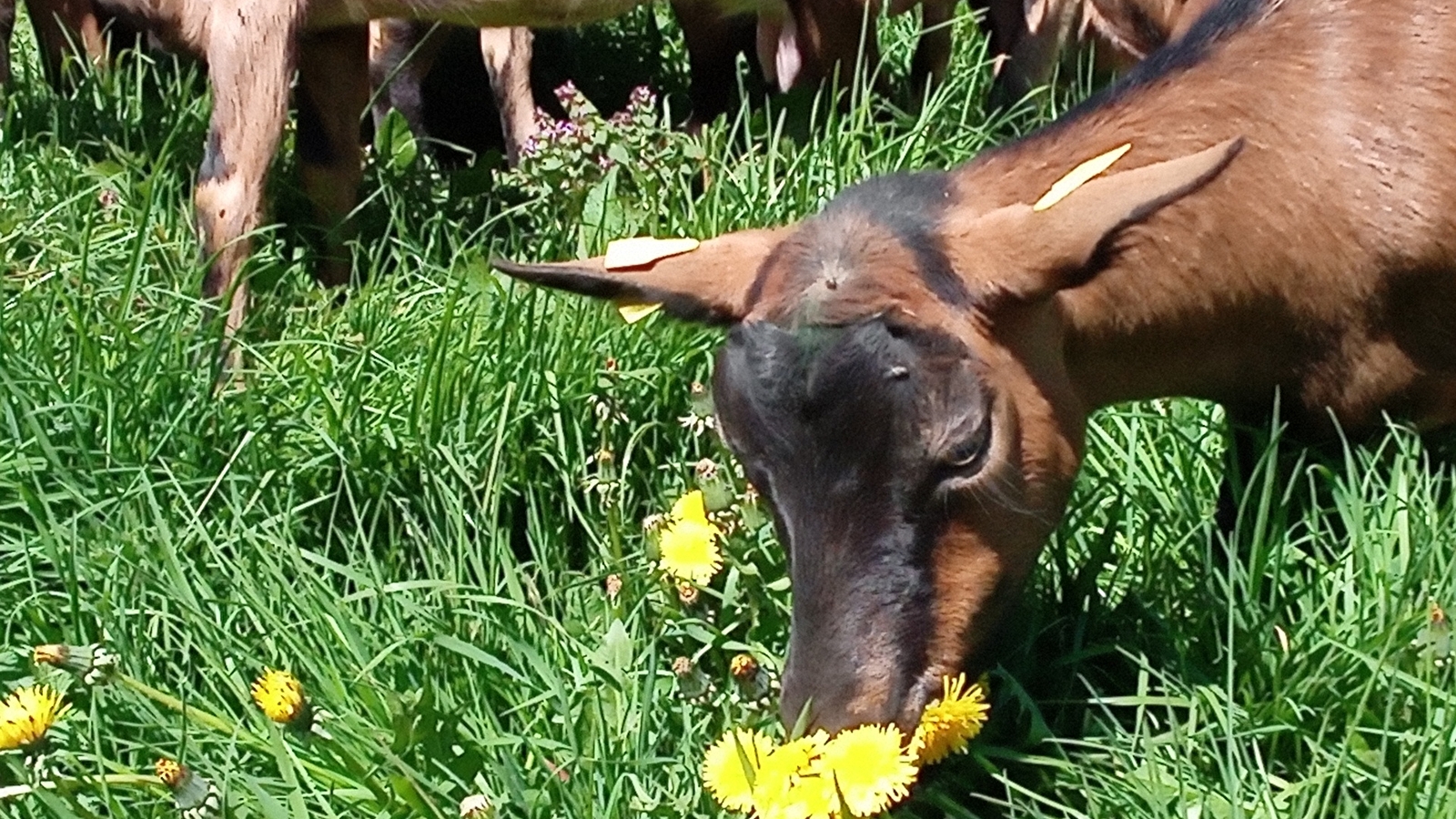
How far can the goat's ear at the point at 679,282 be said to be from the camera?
121 inches

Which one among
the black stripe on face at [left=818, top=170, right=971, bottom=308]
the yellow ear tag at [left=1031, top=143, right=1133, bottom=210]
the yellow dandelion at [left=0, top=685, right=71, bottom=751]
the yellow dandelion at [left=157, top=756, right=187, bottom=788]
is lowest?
the yellow dandelion at [left=157, top=756, right=187, bottom=788]

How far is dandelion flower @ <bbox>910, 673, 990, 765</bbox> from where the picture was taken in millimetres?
2756

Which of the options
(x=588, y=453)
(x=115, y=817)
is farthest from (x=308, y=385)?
(x=115, y=817)

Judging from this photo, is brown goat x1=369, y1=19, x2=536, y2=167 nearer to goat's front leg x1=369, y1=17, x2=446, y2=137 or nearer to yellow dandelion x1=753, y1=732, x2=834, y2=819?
goat's front leg x1=369, y1=17, x2=446, y2=137

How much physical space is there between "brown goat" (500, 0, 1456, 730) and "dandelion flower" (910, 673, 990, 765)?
51mm

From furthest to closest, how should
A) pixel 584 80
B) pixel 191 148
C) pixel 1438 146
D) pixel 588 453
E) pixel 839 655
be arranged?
pixel 584 80
pixel 191 148
pixel 588 453
pixel 1438 146
pixel 839 655

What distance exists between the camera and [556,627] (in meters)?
3.56

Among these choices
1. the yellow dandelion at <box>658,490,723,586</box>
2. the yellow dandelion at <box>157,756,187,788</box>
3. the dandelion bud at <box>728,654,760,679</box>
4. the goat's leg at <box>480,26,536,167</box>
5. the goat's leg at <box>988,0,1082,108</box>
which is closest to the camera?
the yellow dandelion at <box>157,756,187,788</box>

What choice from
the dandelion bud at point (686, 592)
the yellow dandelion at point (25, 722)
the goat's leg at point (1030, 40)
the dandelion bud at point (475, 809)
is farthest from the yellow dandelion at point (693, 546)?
the goat's leg at point (1030, 40)

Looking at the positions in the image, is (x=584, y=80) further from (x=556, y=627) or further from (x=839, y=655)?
(x=839, y=655)

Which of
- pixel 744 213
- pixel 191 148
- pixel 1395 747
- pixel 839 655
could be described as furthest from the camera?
pixel 191 148

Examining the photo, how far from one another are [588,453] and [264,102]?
1.56 meters

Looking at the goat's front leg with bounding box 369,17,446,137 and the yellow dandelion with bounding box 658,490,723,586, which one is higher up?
the yellow dandelion with bounding box 658,490,723,586

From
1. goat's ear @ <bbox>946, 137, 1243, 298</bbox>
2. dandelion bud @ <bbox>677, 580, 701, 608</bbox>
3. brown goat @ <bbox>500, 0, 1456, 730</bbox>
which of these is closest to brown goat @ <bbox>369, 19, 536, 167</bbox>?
brown goat @ <bbox>500, 0, 1456, 730</bbox>
